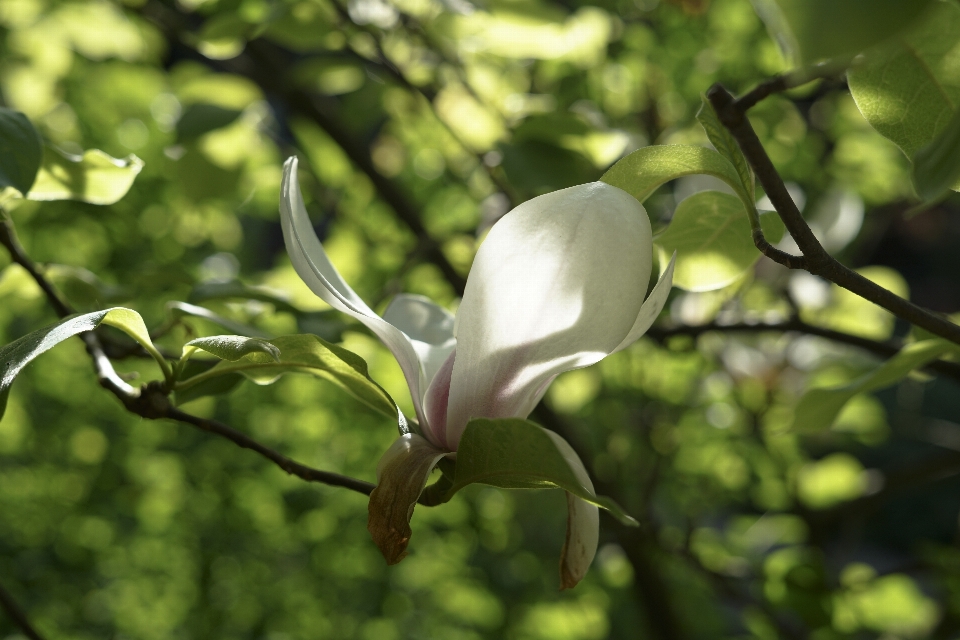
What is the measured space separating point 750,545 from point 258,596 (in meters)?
0.86

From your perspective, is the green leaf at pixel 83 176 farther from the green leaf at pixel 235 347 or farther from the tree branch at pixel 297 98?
the tree branch at pixel 297 98

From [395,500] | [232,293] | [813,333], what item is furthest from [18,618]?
[813,333]

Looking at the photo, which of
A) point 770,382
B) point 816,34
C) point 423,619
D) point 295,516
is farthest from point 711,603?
point 816,34

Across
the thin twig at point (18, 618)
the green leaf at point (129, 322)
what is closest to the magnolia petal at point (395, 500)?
the green leaf at point (129, 322)

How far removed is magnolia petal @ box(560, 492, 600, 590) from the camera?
0.33 meters

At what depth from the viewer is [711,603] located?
4.41 ft

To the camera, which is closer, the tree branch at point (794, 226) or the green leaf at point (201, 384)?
the tree branch at point (794, 226)

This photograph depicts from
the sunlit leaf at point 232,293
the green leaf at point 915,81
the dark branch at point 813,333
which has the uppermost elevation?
the green leaf at point 915,81

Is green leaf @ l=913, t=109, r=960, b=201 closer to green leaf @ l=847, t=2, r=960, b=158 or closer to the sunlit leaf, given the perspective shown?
green leaf @ l=847, t=2, r=960, b=158

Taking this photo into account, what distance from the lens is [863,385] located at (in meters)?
0.43

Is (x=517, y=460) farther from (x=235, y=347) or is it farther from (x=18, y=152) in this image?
(x=18, y=152)

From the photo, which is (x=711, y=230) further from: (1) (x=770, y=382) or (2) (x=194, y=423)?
(1) (x=770, y=382)

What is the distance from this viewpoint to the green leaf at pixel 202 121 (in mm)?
787

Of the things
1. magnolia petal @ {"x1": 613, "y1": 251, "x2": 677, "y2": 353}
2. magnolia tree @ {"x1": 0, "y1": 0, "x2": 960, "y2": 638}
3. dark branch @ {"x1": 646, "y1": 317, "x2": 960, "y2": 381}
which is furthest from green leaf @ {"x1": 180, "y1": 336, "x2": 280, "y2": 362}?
dark branch @ {"x1": 646, "y1": 317, "x2": 960, "y2": 381}
